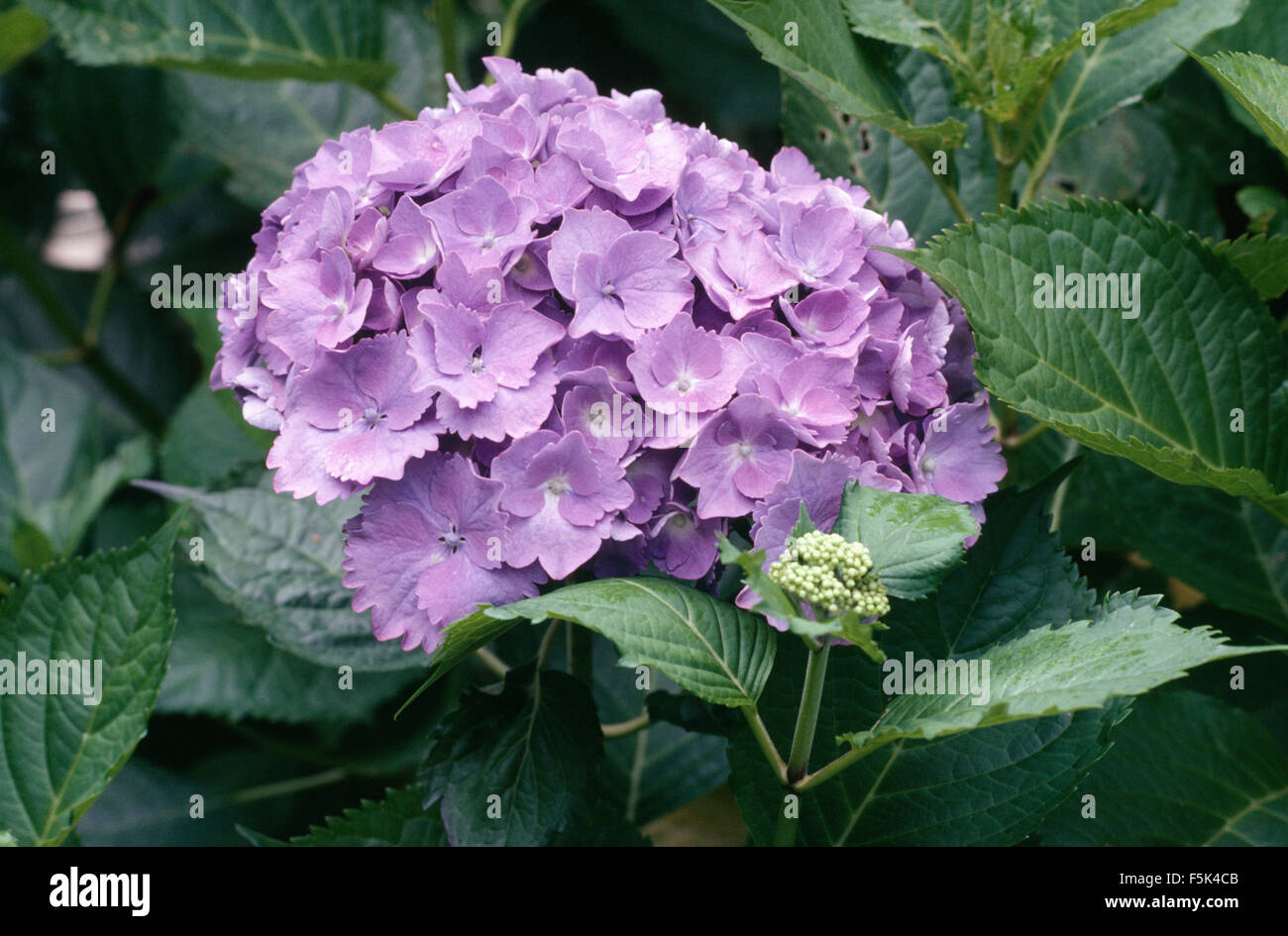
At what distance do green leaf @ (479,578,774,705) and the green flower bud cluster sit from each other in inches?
2.9

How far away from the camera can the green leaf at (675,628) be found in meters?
0.72

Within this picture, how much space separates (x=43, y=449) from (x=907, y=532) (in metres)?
1.43

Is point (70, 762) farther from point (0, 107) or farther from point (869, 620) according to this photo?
point (0, 107)

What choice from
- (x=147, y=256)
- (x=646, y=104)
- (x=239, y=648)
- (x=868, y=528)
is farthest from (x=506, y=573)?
(x=147, y=256)

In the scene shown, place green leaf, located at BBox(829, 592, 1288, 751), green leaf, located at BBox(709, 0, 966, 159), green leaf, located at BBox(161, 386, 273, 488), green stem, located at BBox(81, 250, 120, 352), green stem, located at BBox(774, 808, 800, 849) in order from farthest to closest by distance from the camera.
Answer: green stem, located at BBox(81, 250, 120, 352) → green leaf, located at BBox(161, 386, 273, 488) → green leaf, located at BBox(709, 0, 966, 159) → green stem, located at BBox(774, 808, 800, 849) → green leaf, located at BBox(829, 592, 1288, 751)

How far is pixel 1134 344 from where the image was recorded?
40.3 inches

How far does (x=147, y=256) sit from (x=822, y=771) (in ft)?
6.56

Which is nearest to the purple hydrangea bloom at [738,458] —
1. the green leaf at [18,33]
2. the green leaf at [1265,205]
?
the green leaf at [1265,205]

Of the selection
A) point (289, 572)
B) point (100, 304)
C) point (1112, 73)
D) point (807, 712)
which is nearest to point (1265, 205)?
point (1112, 73)

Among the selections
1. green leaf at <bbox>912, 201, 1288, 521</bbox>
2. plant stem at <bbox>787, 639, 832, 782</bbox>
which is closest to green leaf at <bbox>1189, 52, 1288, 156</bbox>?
green leaf at <bbox>912, 201, 1288, 521</bbox>

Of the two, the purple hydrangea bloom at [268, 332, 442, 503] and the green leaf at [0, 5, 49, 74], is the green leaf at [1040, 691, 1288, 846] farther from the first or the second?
the green leaf at [0, 5, 49, 74]

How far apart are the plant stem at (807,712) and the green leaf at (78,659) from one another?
1.77ft

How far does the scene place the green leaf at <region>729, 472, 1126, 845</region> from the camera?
3.07 feet

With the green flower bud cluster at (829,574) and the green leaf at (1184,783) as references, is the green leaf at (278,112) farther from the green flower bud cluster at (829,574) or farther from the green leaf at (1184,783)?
the green leaf at (1184,783)
